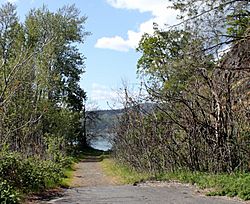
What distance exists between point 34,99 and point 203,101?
8498 mm

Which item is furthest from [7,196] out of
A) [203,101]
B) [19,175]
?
[203,101]

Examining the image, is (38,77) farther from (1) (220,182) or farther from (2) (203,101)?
(1) (220,182)

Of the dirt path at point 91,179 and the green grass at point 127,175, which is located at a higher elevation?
the green grass at point 127,175

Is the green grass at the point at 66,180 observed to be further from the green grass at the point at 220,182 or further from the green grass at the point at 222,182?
the green grass at the point at 222,182

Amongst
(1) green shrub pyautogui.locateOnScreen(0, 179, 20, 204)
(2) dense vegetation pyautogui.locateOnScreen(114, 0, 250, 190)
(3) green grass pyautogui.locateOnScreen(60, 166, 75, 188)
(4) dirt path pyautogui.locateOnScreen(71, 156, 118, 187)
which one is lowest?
(4) dirt path pyautogui.locateOnScreen(71, 156, 118, 187)

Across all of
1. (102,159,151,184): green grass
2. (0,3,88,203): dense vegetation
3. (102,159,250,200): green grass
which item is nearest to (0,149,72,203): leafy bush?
(0,3,88,203): dense vegetation

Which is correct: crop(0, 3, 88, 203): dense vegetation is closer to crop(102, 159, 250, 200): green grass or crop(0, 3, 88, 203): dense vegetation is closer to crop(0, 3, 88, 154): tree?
crop(0, 3, 88, 154): tree

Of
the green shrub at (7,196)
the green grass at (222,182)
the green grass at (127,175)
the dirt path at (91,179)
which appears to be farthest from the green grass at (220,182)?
the dirt path at (91,179)

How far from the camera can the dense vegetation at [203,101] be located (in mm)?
12875

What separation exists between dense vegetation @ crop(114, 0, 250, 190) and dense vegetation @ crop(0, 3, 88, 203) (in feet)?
13.8

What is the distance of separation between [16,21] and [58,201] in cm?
2413

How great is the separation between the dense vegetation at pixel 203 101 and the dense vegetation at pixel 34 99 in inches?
165

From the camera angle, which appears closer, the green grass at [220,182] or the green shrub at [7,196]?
the green shrub at [7,196]

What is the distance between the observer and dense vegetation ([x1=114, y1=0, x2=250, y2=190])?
1288 centimetres
